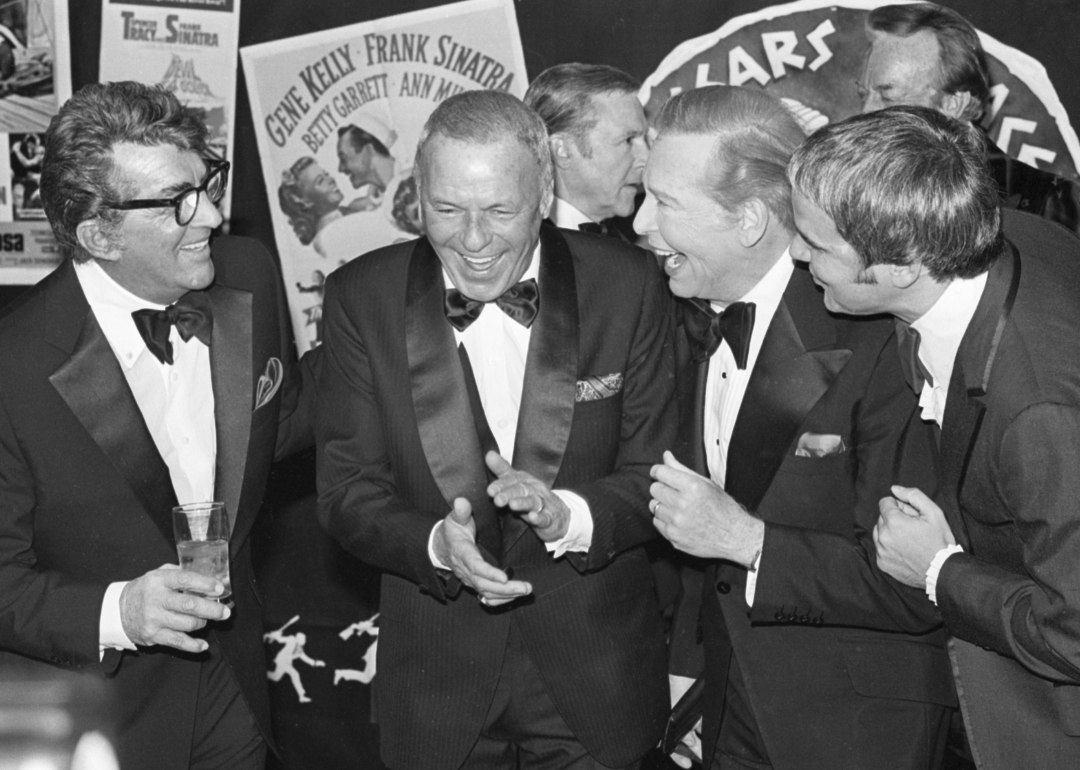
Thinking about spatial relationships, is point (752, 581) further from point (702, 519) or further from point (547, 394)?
point (547, 394)

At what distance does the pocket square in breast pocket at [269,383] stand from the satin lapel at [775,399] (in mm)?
1165

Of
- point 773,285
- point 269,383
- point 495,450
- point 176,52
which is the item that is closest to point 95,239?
point 269,383

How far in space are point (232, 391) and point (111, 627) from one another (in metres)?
0.63

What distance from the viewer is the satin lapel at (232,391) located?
286 cm

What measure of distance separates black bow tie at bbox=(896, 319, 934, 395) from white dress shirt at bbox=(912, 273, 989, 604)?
→ 2 cm

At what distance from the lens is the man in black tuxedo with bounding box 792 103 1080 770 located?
2150 mm

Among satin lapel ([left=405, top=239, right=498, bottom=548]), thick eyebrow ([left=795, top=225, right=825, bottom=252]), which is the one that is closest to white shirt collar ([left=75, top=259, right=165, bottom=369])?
satin lapel ([left=405, top=239, right=498, bottom=548])

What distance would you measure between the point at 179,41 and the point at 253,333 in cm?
238

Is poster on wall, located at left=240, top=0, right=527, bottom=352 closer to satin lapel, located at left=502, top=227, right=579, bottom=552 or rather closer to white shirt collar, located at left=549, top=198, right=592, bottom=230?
white shirt collar, located at left=549, top=198, right=592, bottom=230

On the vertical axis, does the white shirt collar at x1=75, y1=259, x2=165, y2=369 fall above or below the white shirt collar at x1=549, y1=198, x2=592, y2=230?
below

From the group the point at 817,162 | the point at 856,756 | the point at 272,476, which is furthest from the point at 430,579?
the point at 272,476

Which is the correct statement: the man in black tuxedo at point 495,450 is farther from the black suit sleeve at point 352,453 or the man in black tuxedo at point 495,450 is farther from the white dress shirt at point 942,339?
the white dress shirt at point 942,339

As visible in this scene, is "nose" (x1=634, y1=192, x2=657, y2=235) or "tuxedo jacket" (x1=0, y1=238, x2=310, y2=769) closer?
"tuxedo jacket" (x1=0, y1=238, x2=310, y2=769)

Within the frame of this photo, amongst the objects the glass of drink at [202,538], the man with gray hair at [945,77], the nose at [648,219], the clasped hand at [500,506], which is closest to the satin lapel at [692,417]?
the nose at [648,219]
